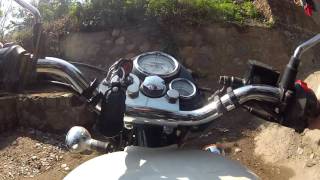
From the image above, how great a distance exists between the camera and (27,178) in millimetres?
4352

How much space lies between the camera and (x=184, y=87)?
1570 millimetres

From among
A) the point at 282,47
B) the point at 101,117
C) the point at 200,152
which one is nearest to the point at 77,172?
the point at 101,117

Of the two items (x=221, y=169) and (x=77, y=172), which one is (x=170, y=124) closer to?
(x=221, y=169)

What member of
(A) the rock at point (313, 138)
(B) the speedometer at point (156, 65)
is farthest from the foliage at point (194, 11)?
(B) the speedometer at point (156, 65)

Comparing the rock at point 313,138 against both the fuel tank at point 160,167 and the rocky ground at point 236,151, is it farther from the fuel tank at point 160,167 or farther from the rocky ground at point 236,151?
the fuel tank at point 160,167

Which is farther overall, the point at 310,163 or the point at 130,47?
the point at 130,47

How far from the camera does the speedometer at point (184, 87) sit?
153 cm

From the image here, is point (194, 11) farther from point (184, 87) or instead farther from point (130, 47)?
point (184, 87)

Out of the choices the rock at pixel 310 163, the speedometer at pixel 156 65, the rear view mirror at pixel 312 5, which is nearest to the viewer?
the rear view mirror at pixel 312 5

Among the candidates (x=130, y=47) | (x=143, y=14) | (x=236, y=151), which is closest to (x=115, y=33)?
(x=130, y=47)

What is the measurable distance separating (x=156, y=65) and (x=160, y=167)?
371 millimetres

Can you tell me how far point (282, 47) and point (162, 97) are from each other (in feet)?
15.1

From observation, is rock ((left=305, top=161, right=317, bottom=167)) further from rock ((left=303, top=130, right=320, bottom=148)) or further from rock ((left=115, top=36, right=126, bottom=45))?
rock ((left=115, top=36, right=126, bottom=45))

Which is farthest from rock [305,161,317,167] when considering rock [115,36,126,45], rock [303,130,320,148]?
rock [115,36,126,45]
